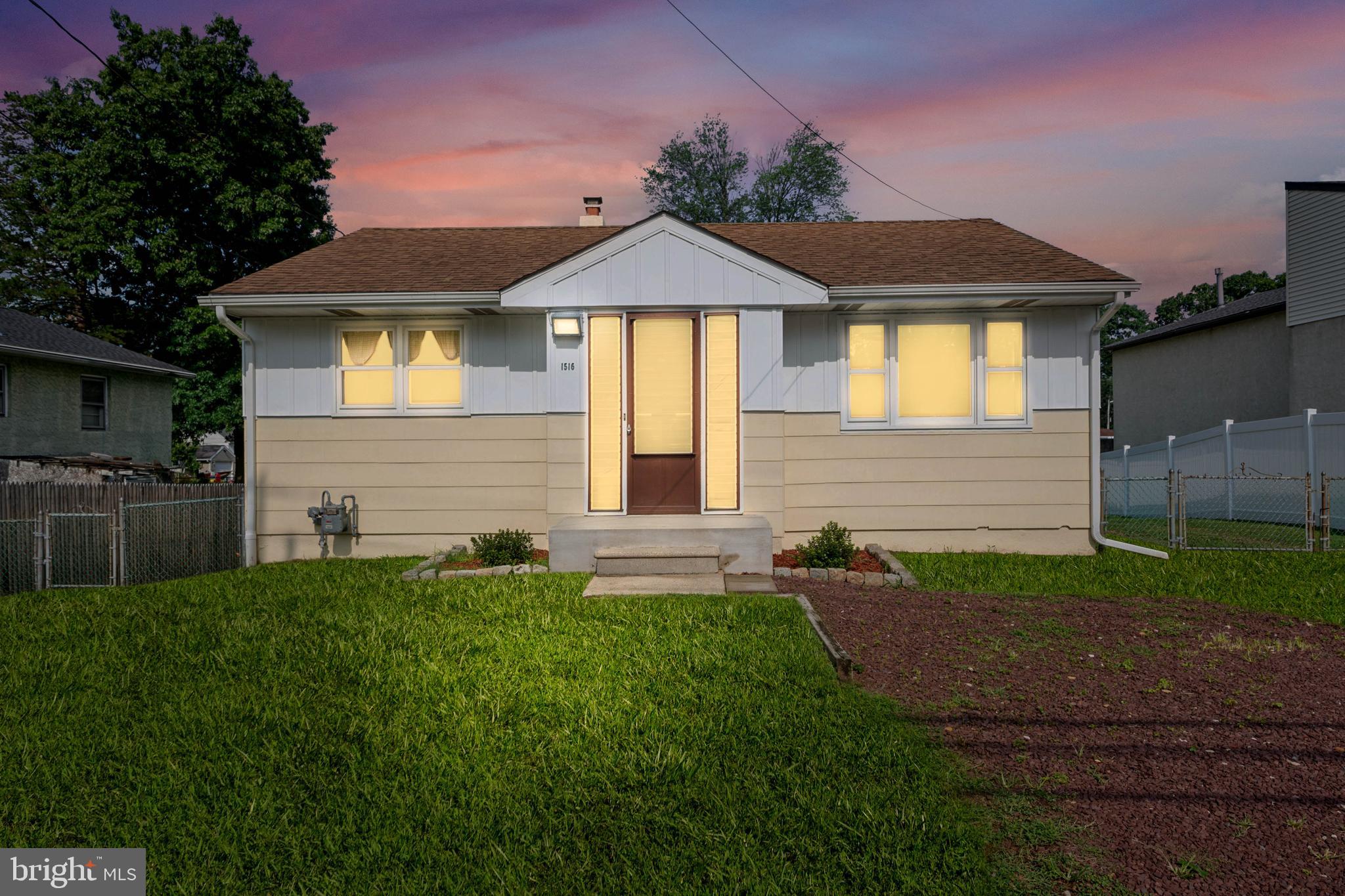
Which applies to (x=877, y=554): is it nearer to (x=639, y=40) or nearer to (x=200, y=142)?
(x=639, y=40)

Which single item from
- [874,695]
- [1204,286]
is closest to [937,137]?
[874,695]

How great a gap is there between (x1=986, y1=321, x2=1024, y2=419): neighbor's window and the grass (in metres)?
1.88

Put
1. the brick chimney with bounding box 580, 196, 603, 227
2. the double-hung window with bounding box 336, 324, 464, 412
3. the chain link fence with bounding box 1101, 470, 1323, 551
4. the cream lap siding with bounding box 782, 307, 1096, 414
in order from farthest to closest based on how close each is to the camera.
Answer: the brick chimney with bounding box 580, 196, 603, 227 < the chain link fence with bounding box 1101, 470, 1323, 551 < the double-hung window with bounding box 336, 324, 464, 412 < the cream lap siding with bounding box 782, 307, 1096, 414

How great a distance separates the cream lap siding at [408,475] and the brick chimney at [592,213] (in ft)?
15.1

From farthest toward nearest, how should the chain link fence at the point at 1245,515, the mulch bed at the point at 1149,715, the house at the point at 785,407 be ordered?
the chain link fence at the point at 1245,515 < the house at the point at 785,407 < the mulch bed at the point at 1149,715

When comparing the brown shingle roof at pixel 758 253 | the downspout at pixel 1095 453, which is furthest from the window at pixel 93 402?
the downspout at pixel 1095 453

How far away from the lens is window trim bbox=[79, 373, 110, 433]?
19.6m

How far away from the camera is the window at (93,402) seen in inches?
774

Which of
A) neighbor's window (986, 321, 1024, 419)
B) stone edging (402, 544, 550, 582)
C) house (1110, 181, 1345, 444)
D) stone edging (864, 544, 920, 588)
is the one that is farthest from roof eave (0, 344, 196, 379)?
house (1110, 181, 1345, 444)

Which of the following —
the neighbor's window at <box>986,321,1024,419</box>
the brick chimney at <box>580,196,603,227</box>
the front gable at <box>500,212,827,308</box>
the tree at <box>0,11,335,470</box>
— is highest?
the tree at <box>0,11,335,470</box>

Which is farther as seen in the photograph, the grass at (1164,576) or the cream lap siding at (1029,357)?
the cream lap siding at (1029,357)

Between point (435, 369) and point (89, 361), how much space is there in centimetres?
1462

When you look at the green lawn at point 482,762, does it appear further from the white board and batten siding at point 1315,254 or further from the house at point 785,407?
the white board and batten siding at point 1315,254

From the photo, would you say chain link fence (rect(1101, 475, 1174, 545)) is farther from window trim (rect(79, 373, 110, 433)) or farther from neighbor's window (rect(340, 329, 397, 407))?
window trim (rect(79, 373, 110, 433))
